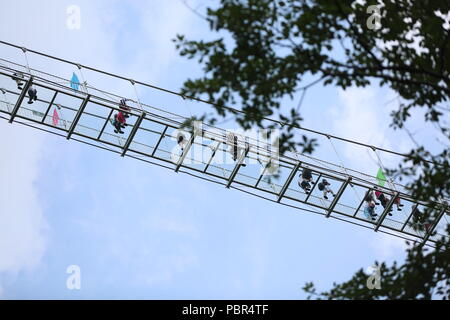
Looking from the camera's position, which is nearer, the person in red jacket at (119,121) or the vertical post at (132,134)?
the vertical post at (132,134)

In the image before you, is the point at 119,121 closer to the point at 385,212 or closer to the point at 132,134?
the point at 132,134

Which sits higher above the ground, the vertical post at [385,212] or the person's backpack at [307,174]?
the person's backpack at [307,174]

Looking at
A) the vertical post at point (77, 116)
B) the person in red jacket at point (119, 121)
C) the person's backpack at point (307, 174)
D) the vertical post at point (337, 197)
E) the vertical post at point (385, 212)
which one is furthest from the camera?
the vertical post at point (385, 212)

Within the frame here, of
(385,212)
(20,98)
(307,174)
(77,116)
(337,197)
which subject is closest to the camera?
(77,116)

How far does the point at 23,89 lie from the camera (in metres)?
25.1

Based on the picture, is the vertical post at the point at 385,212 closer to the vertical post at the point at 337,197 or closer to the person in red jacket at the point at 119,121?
the vertical post at the point at 337,197

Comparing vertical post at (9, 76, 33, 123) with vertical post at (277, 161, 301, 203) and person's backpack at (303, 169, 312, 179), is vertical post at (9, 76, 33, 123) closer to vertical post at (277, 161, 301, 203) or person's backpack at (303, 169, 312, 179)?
vertical post at (277, 161, 301, 203)

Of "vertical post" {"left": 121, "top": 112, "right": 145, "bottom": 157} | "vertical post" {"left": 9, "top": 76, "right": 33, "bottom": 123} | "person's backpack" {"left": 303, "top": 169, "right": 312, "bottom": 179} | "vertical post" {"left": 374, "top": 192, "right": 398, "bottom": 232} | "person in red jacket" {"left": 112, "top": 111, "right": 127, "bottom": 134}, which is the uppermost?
"vertical post" {"left": 9, "top": 76, "right": 33, "bottom": 123}

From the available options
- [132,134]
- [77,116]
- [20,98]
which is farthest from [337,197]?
[20,98]

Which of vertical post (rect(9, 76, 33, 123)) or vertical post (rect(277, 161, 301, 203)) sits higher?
vertical post (rect(9, 76, 33, 123))

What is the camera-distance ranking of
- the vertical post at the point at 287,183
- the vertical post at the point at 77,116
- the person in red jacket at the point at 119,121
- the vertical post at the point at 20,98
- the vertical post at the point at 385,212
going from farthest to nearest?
1. the vertical post at the point at 385,212
2. the vertical post at the point at 287,183
3. the person in red jacket at the point at 119,121
4. the vertical post at the point at 20,98
5. the vertical post at the point at 77,116

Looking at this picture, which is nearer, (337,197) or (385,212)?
A: (337,197)

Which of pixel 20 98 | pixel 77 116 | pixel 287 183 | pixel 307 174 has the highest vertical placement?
pixel 20 98
